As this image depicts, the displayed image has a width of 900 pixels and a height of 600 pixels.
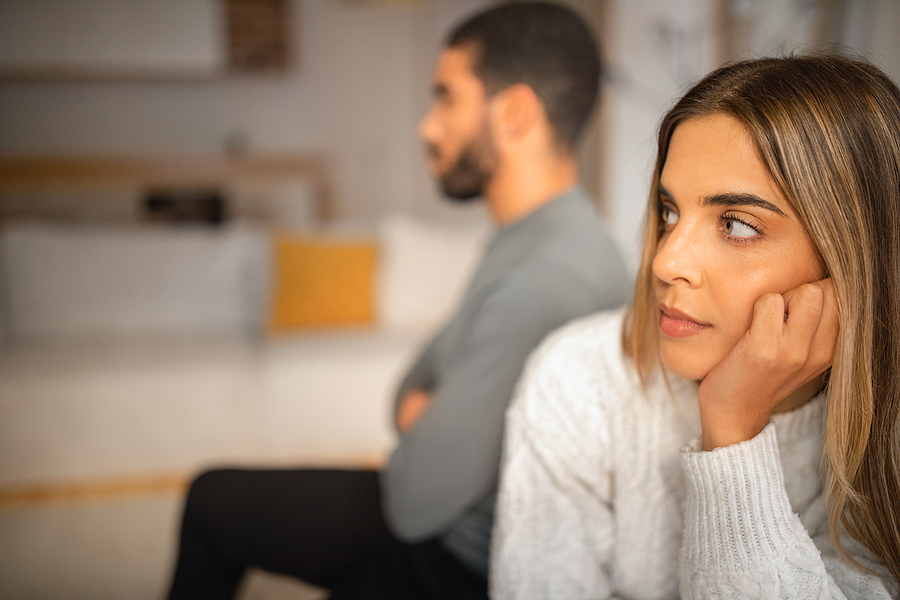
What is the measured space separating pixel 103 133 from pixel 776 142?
4696 millimetres

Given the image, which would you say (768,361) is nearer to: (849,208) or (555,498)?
(849,208)

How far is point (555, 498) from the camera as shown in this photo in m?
0.75

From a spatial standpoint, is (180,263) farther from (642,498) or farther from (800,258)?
(800,258)

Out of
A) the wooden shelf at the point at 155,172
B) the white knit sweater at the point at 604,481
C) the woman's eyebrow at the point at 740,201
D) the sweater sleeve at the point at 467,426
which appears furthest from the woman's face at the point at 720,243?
the wooden shelf at the point at 155,172

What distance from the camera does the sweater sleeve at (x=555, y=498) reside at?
2.43 ft

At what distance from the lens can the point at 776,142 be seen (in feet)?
1.81

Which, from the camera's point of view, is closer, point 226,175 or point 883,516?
point 883,516

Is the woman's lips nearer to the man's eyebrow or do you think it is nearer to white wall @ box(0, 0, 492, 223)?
the man's eyebrow

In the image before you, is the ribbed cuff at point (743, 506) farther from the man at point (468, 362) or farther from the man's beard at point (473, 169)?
the man's beard at point (473, 169)

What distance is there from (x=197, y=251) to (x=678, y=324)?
2.16m

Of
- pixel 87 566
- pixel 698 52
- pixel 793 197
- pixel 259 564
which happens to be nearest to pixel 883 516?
pixel 793 197

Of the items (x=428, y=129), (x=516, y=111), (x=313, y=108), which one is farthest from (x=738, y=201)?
(x=313, y=108)

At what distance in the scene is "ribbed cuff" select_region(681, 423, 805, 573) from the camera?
0.59 meters

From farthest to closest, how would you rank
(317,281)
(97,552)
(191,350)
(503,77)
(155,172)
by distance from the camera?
(155,172) < (317,281) < (191,350) < (97,552) < (503,77)
